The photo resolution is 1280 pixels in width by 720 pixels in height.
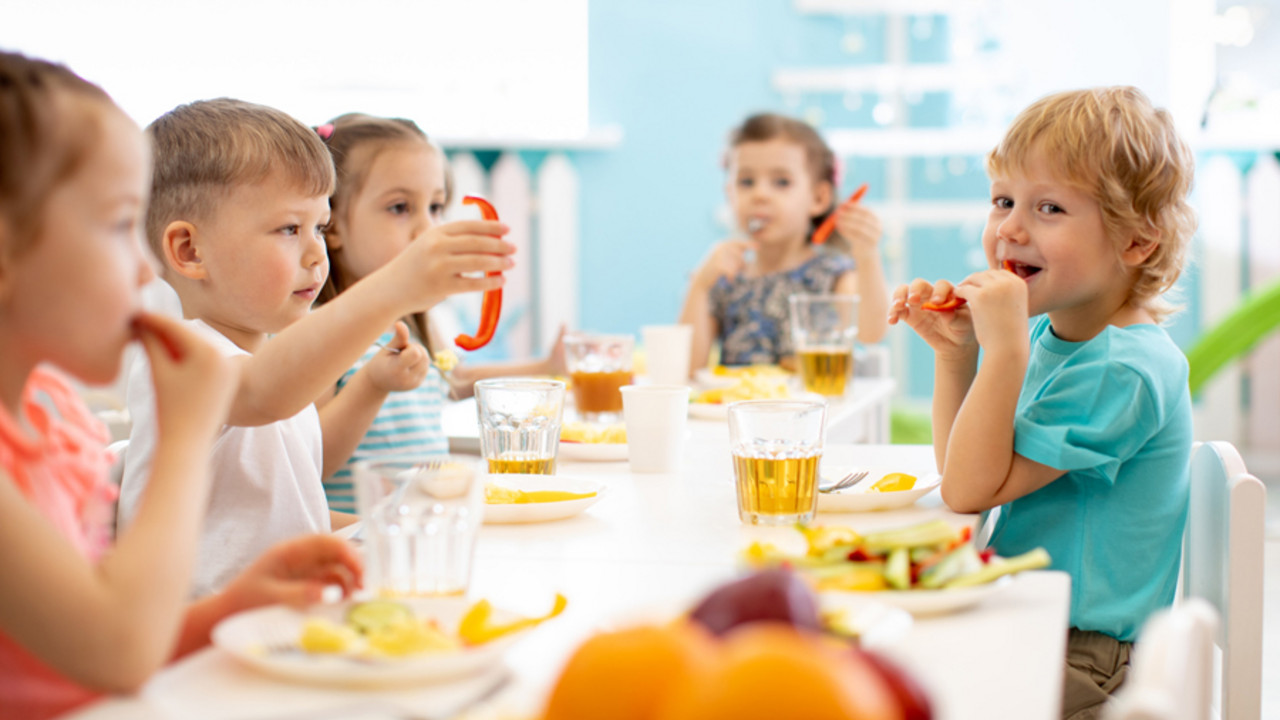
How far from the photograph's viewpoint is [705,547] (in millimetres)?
1029

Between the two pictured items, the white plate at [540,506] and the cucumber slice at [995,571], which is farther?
the white plate at [540,506]

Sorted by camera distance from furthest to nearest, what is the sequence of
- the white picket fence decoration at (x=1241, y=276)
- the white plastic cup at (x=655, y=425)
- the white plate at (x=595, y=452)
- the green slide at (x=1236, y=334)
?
the white picket fence decoration at (x=1241, y=276), the green slide at (x=1236, y=334), the white plate at (x=595, y=452), the white plastic cup at (x=655, y=425)

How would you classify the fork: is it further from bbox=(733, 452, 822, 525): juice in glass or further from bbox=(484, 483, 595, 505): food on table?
bbox=(484, 483, 595, 505): food on table

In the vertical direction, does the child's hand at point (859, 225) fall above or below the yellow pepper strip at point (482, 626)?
above

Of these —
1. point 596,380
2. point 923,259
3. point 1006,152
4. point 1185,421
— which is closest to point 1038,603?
point 1185,421

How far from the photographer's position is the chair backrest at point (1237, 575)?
109cm

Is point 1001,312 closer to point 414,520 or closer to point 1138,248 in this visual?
point 1138,248

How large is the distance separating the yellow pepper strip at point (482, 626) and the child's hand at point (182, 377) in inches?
8.2

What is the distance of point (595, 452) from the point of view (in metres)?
1.51

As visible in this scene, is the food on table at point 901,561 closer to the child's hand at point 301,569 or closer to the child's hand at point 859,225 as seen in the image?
the child's hand at point 301,569

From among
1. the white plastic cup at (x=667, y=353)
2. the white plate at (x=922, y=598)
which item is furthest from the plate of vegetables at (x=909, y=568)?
the white plastic cup at (x=667, y=353)

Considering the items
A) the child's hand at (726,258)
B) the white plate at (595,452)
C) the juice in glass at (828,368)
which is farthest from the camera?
the child's hand at (726,258)

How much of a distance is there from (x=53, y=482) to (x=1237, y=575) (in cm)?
105

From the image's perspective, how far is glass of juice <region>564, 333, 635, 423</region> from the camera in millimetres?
1756
